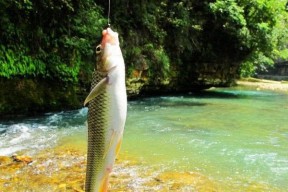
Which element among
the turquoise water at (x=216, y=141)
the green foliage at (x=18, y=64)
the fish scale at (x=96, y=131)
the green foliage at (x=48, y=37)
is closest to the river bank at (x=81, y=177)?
the turquoise water at (x=216, y=141)

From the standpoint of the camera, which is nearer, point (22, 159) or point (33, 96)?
point (22, 159)

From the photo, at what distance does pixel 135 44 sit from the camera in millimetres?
14961

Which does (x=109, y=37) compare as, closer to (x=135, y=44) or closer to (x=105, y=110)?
(x=105, y=110)

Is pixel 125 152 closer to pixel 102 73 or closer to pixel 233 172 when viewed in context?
pixel 233 172

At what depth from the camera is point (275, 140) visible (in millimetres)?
8641

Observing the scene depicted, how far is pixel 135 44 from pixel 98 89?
43.4 ft

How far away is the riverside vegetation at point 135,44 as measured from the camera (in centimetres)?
1055

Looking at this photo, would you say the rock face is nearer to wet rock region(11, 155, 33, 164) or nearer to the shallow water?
the shallow water

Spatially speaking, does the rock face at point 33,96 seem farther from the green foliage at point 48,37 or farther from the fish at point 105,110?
the fish at point 105,110

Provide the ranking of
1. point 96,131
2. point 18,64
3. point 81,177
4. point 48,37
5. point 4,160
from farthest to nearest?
point 48,37
point 18,64
point 4,160
point 81,177
point 96,131

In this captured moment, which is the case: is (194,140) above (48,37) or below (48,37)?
below

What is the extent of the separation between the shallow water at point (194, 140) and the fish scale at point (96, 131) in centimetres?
372

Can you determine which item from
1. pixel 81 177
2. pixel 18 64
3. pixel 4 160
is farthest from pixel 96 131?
pixel 18 64

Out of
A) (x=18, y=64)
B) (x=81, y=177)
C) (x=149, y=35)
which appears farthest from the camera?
(x=149, y=35)
